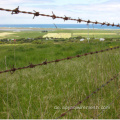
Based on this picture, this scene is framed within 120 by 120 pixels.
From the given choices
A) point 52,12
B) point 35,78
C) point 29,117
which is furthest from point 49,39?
point 29,117

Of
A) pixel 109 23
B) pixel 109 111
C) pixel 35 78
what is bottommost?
pixel 109 111

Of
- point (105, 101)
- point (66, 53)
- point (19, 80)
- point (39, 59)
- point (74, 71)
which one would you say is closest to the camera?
point (105, 101)

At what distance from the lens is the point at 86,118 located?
8.66 ft

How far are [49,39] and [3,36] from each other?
5.44 feet

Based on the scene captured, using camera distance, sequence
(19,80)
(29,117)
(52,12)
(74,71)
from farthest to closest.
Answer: (74,71) → (19,80) → (52,12) → (29,117)

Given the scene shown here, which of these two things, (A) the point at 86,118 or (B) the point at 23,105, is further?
(B) the point at 23,105

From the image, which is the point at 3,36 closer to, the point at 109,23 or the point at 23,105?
the point at 23,105

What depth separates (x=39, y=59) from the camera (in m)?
5.61

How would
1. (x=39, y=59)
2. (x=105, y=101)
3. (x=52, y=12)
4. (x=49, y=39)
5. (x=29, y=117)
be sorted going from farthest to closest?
(x=39, y=59) → (x=49, y=39) → (x=105, y=101) → (x=52, y=12) → (x=29, y=117)

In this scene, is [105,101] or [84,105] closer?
[84,105]

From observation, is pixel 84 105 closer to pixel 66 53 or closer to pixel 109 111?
pixel 109 111

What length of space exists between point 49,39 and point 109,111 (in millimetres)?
2162

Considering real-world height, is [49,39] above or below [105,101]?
above

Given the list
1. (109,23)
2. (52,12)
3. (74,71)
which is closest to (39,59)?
(74,71)
